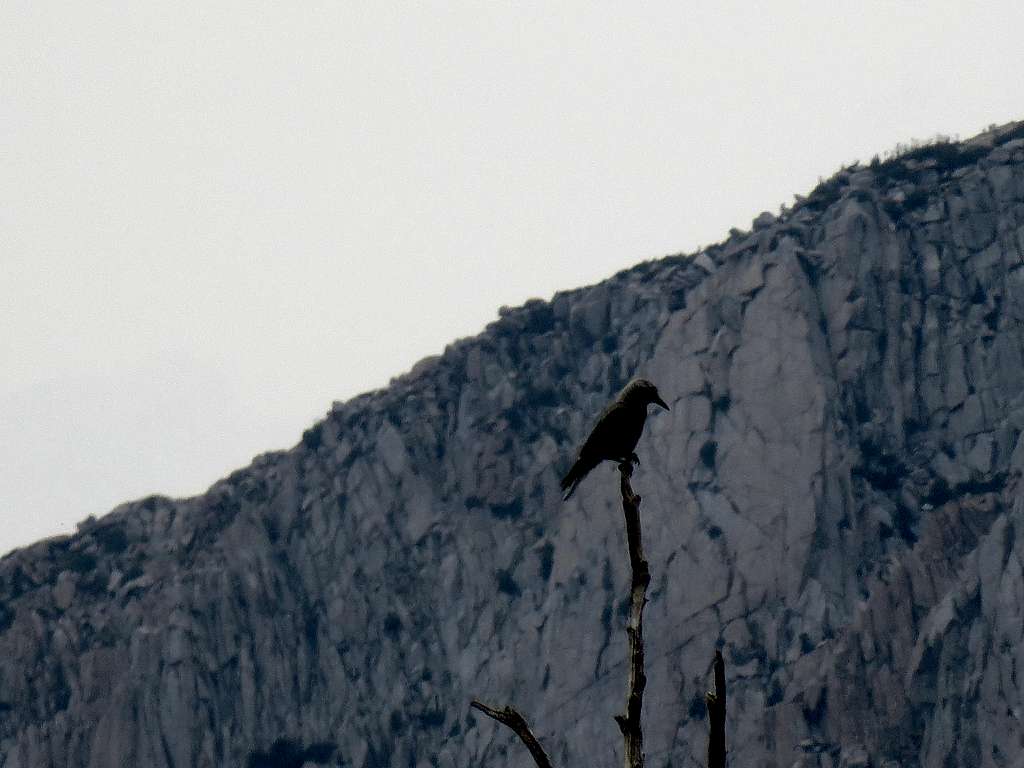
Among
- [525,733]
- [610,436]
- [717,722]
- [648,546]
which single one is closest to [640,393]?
[610,436]

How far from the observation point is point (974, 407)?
349 feet

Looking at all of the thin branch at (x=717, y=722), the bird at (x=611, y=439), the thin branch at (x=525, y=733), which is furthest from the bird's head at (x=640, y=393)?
the thin branch at (x=717, y=722)

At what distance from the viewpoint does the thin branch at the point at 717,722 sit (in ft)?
35.2

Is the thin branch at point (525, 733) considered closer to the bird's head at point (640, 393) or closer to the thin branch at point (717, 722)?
the thin branch at point (717, 722)

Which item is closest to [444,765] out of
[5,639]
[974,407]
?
[5,639]

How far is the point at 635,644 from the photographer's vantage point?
12305 mm

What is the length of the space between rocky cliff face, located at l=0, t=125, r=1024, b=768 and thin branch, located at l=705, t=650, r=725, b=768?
84.7 m

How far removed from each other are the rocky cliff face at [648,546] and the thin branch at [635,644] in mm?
83625

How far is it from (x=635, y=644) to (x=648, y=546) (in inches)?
3636

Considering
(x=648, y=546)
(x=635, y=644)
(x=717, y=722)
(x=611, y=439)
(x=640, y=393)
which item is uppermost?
(x=640, y=393)

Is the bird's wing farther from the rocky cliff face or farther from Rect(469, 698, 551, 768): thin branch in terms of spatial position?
the rocky cliff face

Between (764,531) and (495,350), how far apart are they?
2697 centimetres

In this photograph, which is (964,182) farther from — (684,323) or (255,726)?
(255,726)

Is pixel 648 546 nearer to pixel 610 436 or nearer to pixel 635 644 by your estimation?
pixel 610 436
